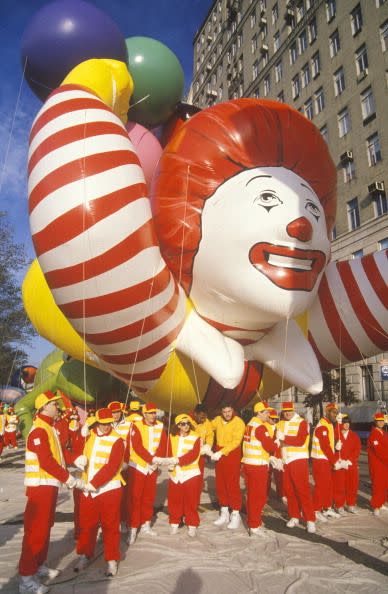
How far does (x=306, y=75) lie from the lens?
23.5 m

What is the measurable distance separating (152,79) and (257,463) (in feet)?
15.4

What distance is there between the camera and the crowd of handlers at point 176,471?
3.47m

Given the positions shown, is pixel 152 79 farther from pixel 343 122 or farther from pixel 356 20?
pixel 356 20

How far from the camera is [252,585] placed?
128 inches

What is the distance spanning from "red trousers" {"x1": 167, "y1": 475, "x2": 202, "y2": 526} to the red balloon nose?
2.79 m

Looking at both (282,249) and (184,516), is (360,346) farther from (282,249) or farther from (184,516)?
(184,516)

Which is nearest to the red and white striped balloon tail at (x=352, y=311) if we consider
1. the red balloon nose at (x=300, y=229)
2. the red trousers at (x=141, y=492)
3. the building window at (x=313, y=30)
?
the red balloon nose at (x=300, y=229)

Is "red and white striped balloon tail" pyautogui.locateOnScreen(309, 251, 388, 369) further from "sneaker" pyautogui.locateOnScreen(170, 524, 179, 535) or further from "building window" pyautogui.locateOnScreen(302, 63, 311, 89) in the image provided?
"building window" pyautogui.locateOnScreen(302, 63, 311, 89)

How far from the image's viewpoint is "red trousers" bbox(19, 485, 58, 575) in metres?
3.23

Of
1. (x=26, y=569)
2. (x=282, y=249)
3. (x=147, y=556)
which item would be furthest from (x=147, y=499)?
(x=282, y=249)

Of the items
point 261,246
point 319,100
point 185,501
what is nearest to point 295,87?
point 319,100

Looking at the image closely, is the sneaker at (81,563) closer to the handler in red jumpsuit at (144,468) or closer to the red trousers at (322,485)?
the handler in red jumpsuit at (144,468)

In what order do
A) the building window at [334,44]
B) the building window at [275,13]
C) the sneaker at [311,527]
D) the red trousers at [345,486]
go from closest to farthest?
the sneaker at [311,527], the red trousers at [345,486], the building window at [334,44], the building window at [275,13]

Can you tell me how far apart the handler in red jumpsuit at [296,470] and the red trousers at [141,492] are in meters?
1.54
